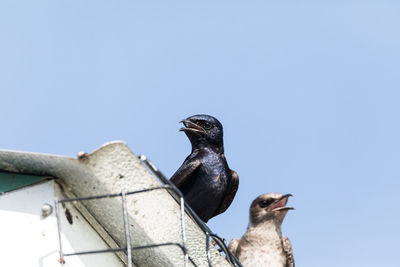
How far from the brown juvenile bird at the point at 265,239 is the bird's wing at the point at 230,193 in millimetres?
770

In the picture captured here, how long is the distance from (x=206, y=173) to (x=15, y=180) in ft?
10.7

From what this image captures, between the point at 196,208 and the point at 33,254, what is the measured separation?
3.36 meters

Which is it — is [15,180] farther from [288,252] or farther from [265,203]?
[265,203]

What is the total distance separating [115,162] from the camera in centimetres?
443

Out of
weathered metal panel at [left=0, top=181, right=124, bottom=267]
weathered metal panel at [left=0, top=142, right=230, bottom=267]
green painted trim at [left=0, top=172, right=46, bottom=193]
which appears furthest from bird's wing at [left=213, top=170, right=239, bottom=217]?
green painted trim at [left=0, top=172, right=46, bottom=193]

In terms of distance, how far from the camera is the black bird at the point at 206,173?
7910mm

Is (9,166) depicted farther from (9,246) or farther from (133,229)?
(133,229)

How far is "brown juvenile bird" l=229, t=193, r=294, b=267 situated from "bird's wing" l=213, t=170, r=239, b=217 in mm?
770

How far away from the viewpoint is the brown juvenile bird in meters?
6.69

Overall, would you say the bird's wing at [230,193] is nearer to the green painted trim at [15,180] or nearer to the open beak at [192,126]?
the open beak at [192,126]

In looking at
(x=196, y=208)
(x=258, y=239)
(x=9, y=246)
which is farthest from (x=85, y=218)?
(x=196, y=208)

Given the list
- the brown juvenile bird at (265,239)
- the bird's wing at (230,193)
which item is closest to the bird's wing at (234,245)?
the brown juvenile bird at (265,239)

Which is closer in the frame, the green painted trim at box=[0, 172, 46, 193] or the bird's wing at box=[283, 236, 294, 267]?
the green painted trim at box=[0, 172, 46, 193]

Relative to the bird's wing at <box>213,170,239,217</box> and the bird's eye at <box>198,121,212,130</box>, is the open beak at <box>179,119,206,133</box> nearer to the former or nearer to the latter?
the bird's eye at <box>198,121,212,130</box>
